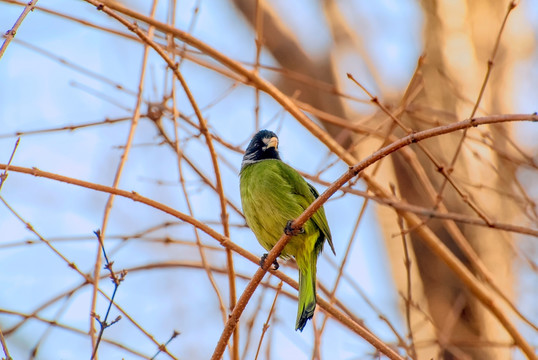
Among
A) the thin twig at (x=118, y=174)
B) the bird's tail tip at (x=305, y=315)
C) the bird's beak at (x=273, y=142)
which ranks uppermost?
the bird's beak at (x=273, y=142)

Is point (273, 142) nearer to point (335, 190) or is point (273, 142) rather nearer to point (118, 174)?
point (118, 174)

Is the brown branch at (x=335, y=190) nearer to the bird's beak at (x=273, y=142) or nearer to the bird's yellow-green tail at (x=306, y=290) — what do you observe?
the bird's yellow-green tail at (x=306, y=290)

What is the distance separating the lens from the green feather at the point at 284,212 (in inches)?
173

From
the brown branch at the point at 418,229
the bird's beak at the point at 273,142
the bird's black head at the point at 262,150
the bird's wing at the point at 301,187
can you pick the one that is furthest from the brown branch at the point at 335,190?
the bird's black head at the point at 262,150

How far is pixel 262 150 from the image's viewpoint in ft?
18.0

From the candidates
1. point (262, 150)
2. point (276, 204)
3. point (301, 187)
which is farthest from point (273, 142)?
point (276, 204)

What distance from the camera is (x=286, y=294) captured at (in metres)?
4.53

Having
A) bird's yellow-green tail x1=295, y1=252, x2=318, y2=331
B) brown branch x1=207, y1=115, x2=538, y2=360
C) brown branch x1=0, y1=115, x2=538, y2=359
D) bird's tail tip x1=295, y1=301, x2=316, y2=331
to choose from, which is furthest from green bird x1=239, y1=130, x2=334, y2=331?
brown branch x1=207, y1=115, x2=538, y2=360

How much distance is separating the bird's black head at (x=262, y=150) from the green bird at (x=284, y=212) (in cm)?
44

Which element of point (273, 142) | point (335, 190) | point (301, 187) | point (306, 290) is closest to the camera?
point (335, 190)

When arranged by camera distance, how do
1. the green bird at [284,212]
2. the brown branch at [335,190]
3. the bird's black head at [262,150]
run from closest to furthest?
the brown branch at [335,190]
the green bird at [284,212]
the bird's black head at [262,150]

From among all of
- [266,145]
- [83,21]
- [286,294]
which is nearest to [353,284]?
[286,294]

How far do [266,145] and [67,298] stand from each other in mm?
2042

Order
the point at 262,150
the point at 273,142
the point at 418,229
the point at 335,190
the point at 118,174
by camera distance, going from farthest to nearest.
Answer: the point at 262,150 → the point at 273,142 → the point at 418,229 → the point at 118,174 → the point at 335,190
